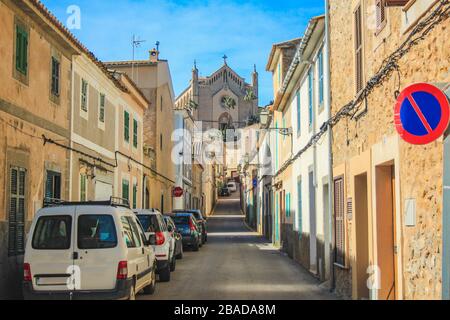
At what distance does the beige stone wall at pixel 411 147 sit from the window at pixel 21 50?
6.66 meters

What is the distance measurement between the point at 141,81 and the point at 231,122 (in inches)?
2925

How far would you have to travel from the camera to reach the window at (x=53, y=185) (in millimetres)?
14927

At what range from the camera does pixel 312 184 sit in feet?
60.1

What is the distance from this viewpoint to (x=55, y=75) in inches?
616

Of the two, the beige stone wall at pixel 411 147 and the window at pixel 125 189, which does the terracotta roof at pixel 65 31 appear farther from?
the beige stone wall at pixel 411 147

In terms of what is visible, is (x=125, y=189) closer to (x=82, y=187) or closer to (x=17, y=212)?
(x=82, y=187)

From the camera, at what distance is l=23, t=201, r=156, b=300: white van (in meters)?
10.2

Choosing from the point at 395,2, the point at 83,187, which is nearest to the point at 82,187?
the point at 83,187

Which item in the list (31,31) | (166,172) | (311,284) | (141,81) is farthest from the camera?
(166,172)

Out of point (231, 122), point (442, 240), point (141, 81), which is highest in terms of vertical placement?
point (231, 122)

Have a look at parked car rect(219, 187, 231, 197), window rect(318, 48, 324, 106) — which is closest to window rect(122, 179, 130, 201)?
window rect(318, 48, 324, 106)

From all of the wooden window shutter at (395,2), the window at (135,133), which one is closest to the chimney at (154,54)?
A: the window at (135,133)
